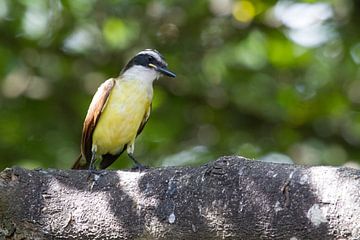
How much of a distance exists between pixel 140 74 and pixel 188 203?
115 inches

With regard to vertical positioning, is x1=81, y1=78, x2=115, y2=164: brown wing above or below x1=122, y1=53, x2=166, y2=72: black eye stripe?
below

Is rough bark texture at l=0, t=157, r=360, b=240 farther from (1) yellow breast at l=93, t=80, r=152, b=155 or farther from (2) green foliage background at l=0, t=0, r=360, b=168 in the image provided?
(2) green foliage background at l=0, t=0, r=360, b=168

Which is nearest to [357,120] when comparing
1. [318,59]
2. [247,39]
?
[318,59]

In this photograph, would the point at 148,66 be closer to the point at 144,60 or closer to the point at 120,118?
the point at 144,60

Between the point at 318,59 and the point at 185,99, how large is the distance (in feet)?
4.44

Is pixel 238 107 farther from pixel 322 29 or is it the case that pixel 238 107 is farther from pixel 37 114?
pixel 37 114

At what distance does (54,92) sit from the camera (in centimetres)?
795

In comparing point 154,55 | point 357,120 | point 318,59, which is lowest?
point 357,120

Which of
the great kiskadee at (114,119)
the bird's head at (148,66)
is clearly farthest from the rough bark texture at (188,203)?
the bird's head at (148,66)

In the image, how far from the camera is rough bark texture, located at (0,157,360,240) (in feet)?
10.3

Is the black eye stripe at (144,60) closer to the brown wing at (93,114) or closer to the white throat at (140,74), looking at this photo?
the white throat at (140,74)

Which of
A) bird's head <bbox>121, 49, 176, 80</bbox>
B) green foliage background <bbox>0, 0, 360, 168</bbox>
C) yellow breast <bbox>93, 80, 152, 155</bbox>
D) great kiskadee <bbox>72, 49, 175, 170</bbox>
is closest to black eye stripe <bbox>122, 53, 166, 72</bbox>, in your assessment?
bird's head <bbox>121, 49, 176, 80</bbox>

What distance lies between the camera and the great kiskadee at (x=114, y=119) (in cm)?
575

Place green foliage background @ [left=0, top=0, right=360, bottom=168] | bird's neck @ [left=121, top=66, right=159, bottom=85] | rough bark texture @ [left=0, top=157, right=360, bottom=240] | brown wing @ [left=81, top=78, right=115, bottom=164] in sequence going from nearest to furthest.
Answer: rough bark texture @ [left=0, top=157, right=360, bottom=240] → brown wing @ [left=81, top=78, right=115, bottom=164] → bird's neck @ [left=121, top=66, right=159, bottom=85] → green foliage background @ [left=0, top=0, right=360, bottom=168]
